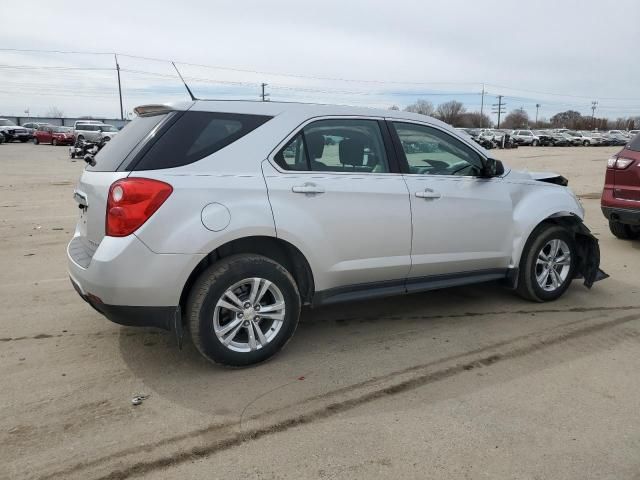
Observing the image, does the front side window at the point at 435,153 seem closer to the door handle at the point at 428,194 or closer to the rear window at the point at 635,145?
the door handle at the point at 428,194

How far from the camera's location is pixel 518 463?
2689 mm

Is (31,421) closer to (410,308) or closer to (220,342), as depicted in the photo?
(220,342)

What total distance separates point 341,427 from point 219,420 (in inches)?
27.4

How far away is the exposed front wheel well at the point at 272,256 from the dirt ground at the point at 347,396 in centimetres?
52

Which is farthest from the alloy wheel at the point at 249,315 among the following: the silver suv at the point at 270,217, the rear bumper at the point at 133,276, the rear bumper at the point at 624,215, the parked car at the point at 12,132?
the parked car at the point at 12,132

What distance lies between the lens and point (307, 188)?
371 cm

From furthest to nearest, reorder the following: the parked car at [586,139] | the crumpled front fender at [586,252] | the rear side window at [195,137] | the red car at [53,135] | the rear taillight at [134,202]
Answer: the parked car at [586,139]
the red car at [53,135]
the crumpled front fender at [586,252]
the rear side window at [195,137]
the rear taillight at [134,202]

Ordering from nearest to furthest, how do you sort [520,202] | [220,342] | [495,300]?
[220,342] < [520,202] < [495,300]

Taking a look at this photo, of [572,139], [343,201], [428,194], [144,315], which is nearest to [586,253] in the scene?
[428,194]

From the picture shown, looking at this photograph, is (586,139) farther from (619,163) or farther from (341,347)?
(341,347)

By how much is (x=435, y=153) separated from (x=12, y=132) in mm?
46792

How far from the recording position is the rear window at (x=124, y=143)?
354 cm

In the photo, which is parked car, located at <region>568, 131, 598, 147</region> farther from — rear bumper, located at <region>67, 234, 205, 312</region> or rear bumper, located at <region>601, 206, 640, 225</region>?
rear bumper, located at <region>67, 234, 205, 312</region>

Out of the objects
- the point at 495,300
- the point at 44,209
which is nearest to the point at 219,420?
the point at 495,300
